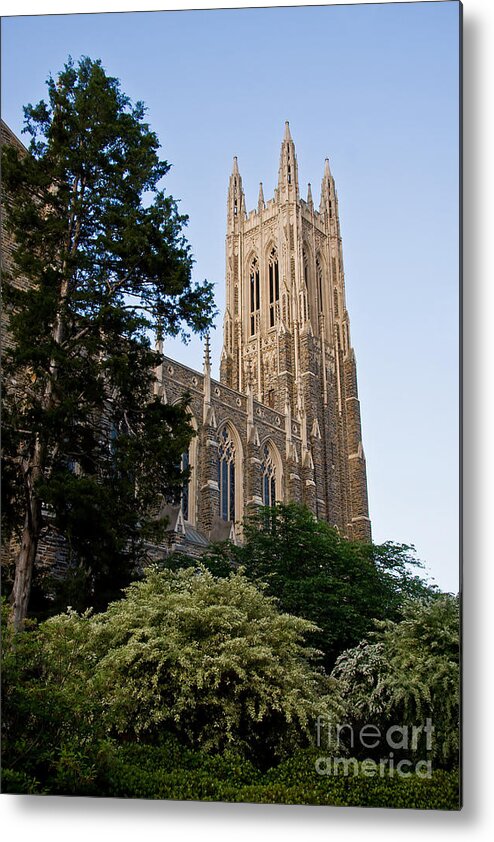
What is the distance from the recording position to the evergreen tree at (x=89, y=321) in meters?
10.4

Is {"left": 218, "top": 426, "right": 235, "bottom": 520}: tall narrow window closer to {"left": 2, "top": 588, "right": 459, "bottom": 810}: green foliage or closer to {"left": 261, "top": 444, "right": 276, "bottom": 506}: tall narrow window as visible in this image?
{"left": 261, "top": 444, "right": 276, "bottom": 506}: tall narrow window

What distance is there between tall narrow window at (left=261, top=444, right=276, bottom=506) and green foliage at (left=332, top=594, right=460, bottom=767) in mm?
17304

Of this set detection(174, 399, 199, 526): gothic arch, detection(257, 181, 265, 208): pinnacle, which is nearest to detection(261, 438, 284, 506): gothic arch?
detection(174, 399, 199, 526): gothic arch

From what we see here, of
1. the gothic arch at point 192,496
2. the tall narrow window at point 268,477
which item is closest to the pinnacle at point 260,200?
the tall narrow window at point 268,477

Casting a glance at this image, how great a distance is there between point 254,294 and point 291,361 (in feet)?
13.0

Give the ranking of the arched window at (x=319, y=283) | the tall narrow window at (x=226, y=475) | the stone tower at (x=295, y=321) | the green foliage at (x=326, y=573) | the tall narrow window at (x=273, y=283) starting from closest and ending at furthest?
the green foliage at (x=326, y=573) < the tall narrow window at (x=226, y=475) < the stone tower at (x=295, y=321) < the arched window at (x=319, y=283) < the tall narrow window at (x=273, y=283)

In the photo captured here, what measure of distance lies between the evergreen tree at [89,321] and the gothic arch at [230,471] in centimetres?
1344

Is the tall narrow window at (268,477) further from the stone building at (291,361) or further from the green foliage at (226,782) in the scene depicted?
the green foliage at (226,782)

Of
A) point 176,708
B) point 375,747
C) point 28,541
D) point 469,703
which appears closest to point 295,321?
point 28,541

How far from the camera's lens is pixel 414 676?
338 inches

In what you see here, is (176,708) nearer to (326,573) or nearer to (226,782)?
(226,782)

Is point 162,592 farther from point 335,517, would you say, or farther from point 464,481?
point 335,517

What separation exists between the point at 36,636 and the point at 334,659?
3667 millimetres

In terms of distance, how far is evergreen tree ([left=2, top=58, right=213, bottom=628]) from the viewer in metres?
10.4
